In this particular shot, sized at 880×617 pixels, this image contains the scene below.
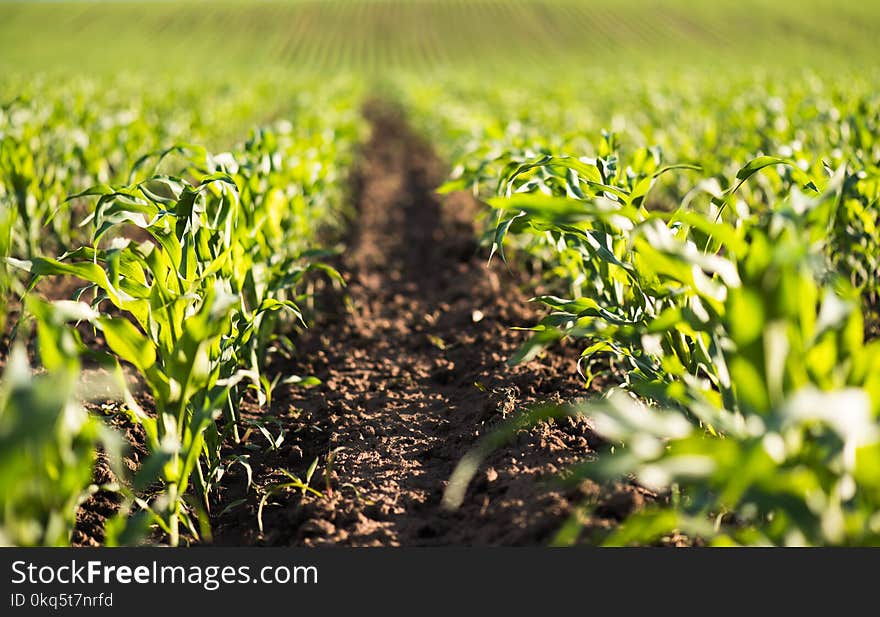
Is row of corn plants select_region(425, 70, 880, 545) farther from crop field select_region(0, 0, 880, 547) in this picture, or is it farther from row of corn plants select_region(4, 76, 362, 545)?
row of corn plants select_region(4, 76, 362, 545)

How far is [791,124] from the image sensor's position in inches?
229

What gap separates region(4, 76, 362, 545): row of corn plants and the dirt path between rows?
33cm

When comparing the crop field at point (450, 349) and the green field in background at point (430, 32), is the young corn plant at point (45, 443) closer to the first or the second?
the crop field at point (450, 349)

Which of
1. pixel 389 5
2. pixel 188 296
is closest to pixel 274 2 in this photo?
pixel 389 5

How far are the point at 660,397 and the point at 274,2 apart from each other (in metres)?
76.9

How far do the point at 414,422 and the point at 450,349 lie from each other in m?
0.90

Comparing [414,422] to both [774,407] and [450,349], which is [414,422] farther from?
[774,407]

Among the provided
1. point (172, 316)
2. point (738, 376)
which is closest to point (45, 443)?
point (172, 316)

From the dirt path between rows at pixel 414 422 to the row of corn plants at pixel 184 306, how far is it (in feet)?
1.07

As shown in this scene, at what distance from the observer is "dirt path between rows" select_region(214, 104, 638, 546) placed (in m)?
2.32

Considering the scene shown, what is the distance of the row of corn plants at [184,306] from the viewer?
1.93 meters

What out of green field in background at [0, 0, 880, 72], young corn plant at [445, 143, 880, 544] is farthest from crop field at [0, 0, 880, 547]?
green field in background at [0, 0, 880, 72]

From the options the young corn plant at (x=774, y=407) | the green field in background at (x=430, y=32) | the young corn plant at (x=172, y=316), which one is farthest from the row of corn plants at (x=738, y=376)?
the green field in background at (x=430, y=32)

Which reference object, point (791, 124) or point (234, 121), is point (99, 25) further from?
point (791, 124)
